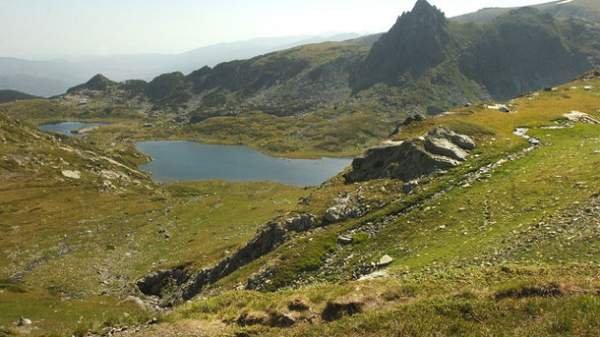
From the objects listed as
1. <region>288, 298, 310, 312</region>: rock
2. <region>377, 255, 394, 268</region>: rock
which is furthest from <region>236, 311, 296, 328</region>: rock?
<region>377, 255, 394, 268</region>: rock

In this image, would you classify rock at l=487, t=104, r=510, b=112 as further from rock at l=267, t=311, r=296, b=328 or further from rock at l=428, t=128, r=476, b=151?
rock at l=267, t=311, r=296, b=328

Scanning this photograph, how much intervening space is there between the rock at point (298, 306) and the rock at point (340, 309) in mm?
1150

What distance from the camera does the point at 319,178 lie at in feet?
630

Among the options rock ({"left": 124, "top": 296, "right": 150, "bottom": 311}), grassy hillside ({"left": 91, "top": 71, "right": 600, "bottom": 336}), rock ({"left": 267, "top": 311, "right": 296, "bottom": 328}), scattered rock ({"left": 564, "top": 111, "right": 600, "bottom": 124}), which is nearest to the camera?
grassy hillside ({"left": 91, "top": 71, "right": 600, "bottom": 336})

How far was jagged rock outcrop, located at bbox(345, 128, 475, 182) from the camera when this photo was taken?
44656 millimetres

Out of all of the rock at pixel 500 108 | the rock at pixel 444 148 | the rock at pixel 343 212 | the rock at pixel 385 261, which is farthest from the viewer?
the rock at pixel 500 108

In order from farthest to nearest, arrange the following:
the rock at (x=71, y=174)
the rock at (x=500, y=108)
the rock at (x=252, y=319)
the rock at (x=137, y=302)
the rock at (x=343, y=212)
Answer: the rock at (x=71, y=174) < the rock at (x=500, y=108) < the rock at (x=137, y=302) < the rock at (x=343, y=212) < the rock at (x=252, y=319)

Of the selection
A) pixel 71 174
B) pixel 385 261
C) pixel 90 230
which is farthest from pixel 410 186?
pixel 71 174

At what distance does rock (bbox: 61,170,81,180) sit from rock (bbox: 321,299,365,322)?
146 m

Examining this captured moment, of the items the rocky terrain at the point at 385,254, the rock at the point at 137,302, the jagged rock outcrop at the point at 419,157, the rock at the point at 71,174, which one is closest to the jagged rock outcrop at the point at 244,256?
the rocky terrain at the point at 385,254

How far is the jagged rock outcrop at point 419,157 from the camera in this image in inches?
1758

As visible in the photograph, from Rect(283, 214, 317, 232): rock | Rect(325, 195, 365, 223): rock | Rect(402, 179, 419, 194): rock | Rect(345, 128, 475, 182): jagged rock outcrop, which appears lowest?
Rect(283, 214, 317, 232): rock

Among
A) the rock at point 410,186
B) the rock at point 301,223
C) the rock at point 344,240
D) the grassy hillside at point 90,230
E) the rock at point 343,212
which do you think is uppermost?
the rock at point 410,186

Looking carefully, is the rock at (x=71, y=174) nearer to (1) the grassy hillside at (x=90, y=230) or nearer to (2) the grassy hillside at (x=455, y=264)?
(1) the grassy hillside at (x=90, y=230)
